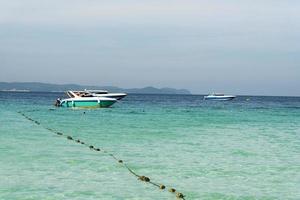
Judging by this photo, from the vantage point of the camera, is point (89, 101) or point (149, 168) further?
point (89, 101)

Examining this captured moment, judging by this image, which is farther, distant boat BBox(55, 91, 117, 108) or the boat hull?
the boat hull

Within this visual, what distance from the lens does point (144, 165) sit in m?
15.8

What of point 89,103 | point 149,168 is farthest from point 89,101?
point 149,168

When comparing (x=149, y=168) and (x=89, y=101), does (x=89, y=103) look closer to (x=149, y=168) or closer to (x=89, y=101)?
(x=89, y=101)

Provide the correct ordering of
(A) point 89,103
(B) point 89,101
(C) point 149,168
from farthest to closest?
(A) point 89,103 → (B) point 89,101 → (C) point 149,168

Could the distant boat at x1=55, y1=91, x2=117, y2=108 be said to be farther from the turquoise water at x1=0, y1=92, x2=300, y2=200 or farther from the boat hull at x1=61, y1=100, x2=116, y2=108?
the turquoise water at x1=0, y1=92, x2=300, y2=200

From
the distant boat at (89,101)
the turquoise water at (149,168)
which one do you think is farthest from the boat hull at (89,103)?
the turquoise water at (149,168)

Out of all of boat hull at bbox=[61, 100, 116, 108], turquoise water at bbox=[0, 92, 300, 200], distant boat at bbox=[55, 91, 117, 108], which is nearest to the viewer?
turquoise water at bbox=[0, 92, 300, 200]

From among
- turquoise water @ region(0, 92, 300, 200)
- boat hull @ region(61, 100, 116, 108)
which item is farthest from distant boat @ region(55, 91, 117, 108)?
turquoise water @ region(0, 92, 300, 200)

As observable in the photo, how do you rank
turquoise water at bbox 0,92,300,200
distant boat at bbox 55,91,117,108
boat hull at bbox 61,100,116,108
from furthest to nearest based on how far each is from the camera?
boat hull at bbox 61,100,116,108 < distant boat at bbox 55,91,117,108 < turquoise water at bbox 0,92,300,200

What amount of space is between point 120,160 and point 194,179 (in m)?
3.36

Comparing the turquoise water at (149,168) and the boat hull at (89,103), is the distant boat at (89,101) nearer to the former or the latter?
the boat hull at (89,103)

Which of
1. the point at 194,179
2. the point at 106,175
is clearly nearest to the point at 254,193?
the point at 194,179

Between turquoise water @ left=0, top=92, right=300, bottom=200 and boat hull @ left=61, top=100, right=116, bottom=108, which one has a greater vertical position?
boat hull @ left=61, top=100, right=116, bottom=108
